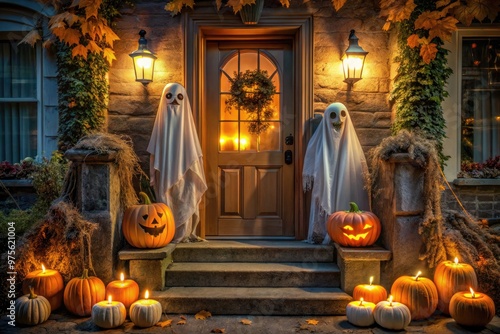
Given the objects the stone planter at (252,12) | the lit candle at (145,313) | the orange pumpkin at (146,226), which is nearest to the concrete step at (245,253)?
the orange pumpkin at (146,226)

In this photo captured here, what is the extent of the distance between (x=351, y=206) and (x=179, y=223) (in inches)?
77.8

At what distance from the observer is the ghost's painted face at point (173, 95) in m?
4.98

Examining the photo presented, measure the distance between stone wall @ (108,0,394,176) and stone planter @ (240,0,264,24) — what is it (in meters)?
0.23

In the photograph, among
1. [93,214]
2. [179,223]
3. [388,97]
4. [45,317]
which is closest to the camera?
[45,317]

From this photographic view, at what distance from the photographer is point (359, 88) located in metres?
5.39

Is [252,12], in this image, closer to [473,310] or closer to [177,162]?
[177,162]

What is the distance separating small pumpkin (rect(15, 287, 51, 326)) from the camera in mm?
3754

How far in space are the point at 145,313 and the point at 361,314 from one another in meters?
1.94

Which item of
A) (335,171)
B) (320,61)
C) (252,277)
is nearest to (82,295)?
(252,277)

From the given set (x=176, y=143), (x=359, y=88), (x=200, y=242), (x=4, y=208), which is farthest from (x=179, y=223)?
(x=359, y=88)

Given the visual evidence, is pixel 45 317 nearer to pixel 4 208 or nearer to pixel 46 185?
pixel 46 185

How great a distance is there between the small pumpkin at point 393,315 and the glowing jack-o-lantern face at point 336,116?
6.88ft

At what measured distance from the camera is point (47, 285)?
4023mm

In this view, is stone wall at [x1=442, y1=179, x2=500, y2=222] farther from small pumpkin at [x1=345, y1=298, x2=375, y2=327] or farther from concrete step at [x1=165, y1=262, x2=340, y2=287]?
small pumpkin at [x1=345, y1=298, x2=375, y2=327]
